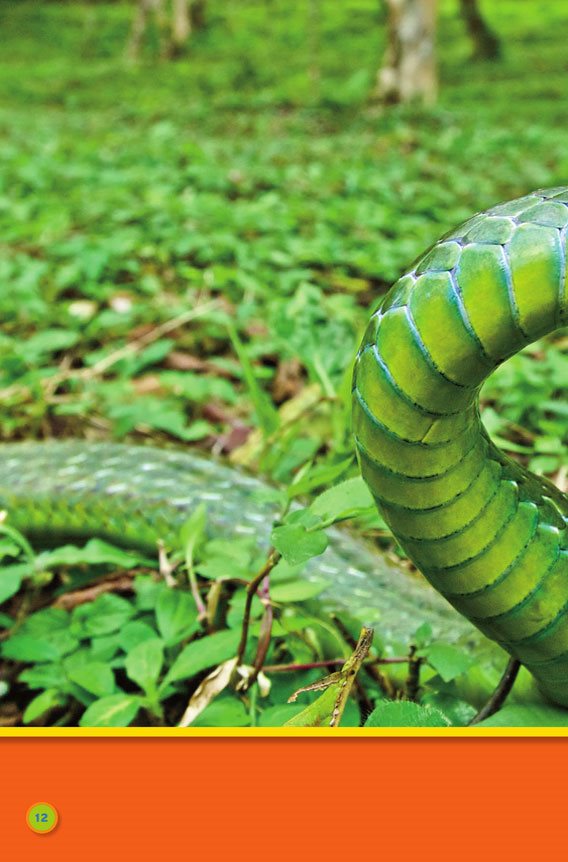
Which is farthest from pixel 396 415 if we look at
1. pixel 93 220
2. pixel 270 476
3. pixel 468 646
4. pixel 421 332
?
A: pixel 93 220

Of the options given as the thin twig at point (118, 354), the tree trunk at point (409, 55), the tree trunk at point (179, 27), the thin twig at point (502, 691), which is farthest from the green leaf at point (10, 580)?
the tree trunk at point (179, 27)

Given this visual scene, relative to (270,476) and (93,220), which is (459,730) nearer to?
(270,476)

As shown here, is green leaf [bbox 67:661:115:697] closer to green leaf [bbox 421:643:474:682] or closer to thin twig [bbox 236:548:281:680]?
thin twig [bbox 236:548:281:680]

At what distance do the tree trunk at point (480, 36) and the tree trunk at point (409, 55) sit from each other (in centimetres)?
430

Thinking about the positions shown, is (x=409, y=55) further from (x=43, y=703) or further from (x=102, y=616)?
(x=43, y=703)

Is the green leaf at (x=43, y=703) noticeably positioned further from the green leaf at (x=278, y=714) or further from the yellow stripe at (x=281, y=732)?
the yellow stripe at (x=281, y=732)

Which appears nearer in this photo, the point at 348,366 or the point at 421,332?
the point at 421,332

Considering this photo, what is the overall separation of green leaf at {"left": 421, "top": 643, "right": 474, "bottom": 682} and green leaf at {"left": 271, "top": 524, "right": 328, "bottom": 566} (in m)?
0.21

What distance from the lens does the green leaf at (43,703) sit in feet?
3.76

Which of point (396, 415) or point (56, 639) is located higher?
point (396, 415)

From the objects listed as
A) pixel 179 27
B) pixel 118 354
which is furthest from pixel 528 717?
pixel 179 27

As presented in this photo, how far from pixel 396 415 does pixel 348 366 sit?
45.2 inches
